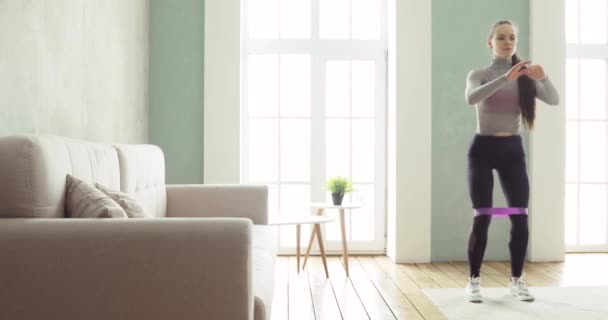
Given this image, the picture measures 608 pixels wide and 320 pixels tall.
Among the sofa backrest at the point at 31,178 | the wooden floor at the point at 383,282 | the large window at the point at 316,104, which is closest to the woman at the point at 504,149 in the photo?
the wooden floor at the point at 383,282

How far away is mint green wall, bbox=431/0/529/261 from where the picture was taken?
457cm

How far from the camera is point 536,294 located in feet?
10.9

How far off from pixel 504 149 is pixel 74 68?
7.63 ft

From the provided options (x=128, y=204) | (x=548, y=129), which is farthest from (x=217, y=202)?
(x=548, y=129)

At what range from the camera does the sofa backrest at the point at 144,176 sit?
2502 millimetres

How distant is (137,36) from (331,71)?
5.54 feet

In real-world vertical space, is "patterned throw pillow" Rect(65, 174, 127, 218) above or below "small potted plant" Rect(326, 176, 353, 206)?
above

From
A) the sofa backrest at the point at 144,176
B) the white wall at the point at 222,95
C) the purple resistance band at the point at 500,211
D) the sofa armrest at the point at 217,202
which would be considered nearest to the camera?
the sofa backrest at the point at 144,176

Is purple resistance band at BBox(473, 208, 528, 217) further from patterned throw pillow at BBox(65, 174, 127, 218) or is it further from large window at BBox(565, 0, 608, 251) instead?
large window at BBox(565, 0, 608, 251)

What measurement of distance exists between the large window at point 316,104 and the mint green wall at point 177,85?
48 cm

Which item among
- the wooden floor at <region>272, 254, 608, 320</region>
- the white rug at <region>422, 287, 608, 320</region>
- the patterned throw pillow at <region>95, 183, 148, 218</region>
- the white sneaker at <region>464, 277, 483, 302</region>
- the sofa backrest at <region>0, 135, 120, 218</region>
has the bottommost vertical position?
the wooden floor at <region>272, 254, 608, 320</region>

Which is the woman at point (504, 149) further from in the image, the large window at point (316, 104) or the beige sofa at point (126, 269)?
the beige sofa at point (126, 269)

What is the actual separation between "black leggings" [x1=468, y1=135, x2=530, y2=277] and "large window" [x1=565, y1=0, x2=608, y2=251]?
2203 mm

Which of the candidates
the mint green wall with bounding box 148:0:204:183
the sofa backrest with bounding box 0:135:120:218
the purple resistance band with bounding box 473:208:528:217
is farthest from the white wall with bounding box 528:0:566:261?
the sofa backrest with bounding box 0:135:120:218
